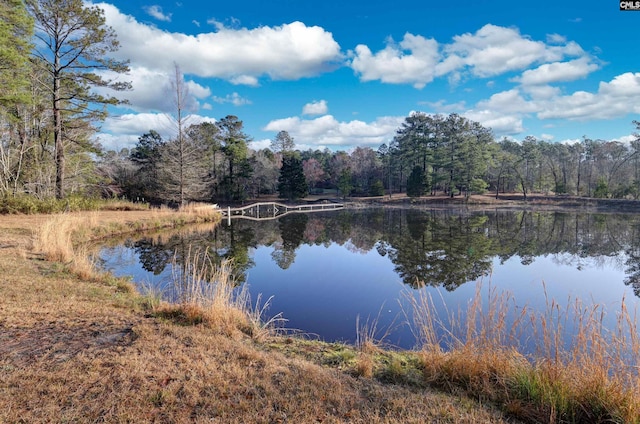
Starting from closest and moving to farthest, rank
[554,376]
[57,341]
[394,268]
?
[554,376] < [57,341] < [394,268]

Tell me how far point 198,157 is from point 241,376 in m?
30.7

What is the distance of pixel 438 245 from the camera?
47.0 ft

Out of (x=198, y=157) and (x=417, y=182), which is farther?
(x=417, y=182)

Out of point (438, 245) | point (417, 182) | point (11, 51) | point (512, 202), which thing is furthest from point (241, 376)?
point (512, 202)

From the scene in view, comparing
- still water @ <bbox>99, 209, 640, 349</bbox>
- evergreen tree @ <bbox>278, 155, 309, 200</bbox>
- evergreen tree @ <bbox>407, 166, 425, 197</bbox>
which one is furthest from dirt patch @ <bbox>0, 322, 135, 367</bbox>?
evergreen tree @ <bbox>407, 166, 425, 197</bbox>

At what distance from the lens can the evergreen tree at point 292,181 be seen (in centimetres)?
4453

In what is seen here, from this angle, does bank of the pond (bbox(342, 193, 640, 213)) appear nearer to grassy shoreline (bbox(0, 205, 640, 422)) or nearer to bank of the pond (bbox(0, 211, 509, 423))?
A: grassy shoreline (bbox(0, 205, 640, 422))

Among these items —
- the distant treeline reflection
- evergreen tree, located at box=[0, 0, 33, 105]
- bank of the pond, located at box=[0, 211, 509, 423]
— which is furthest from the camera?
evergreen tree, located at box=[0, 0, 33, 105]

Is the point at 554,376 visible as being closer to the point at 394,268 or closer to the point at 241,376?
the point at 241,376

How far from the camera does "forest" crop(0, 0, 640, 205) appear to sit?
48.9 feet

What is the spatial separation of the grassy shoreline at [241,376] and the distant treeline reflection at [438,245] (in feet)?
12.2

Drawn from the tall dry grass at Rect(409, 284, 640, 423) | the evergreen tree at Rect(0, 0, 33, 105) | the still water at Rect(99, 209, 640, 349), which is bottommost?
the still water at Rect(99, 209, 640, 349)

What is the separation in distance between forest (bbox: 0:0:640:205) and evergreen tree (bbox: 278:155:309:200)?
5.8 inches

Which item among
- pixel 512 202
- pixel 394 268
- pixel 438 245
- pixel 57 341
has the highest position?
pixel 512 202
